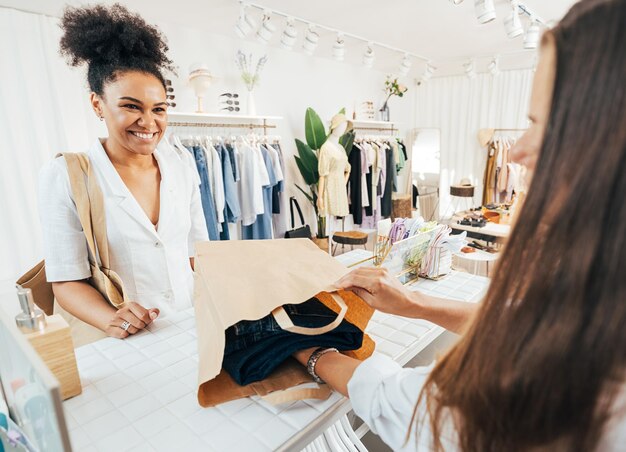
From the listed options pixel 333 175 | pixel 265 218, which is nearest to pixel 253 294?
pixel 265 218

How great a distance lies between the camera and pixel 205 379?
0.67 m

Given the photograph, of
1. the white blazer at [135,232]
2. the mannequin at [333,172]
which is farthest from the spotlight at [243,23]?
the white blazer at [135,232]

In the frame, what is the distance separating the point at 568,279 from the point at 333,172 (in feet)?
12.7

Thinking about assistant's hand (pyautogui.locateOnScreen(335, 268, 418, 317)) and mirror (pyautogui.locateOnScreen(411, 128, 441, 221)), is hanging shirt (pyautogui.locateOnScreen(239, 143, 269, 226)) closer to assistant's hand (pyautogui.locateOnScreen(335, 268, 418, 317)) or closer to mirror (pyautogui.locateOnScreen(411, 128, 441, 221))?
assistant's hand (pyautogui.locateOnScreen(335, 268, 418, 317))

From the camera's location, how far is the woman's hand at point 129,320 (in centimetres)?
101

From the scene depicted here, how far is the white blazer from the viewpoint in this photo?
118 cm

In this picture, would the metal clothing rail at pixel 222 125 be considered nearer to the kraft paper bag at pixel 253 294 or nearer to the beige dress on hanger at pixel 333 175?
the beige dress on hanger at pixel 333 175

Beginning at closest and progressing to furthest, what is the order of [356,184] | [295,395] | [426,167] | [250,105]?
[295,395], [250,105], [356,184], [426,167]

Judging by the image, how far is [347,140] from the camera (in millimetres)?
4496

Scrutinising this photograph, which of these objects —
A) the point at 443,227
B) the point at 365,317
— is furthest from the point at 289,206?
the point at 365,317

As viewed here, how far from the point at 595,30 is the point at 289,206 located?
4221 mm

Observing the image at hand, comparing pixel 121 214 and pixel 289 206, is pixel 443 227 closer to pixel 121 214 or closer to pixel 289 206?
pixel 121 214

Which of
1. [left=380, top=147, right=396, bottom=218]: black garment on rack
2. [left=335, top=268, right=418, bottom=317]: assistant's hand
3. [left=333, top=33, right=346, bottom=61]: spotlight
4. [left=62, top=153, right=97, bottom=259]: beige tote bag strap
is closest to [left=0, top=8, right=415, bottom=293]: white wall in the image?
[left=333, top=33, right=346, bottom=61]: spotlight

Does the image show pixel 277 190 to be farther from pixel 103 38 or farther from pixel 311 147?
pixel 103 38
